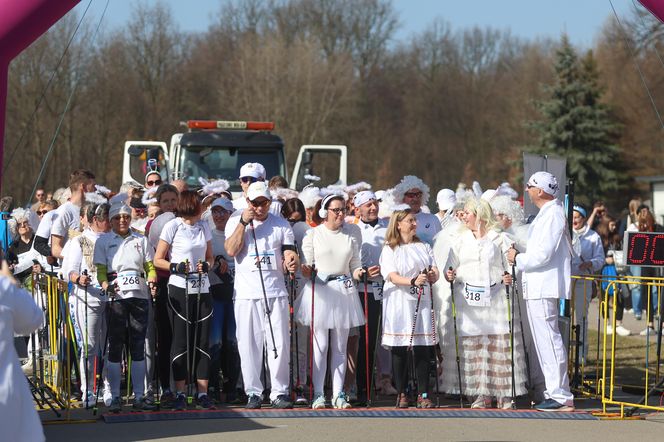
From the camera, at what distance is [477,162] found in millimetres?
65875

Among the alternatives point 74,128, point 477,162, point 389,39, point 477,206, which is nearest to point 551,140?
point 477,162

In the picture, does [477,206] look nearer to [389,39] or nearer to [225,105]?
[225,105]

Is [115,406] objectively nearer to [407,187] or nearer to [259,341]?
[259,341]

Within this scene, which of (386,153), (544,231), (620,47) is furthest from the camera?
(386,153)

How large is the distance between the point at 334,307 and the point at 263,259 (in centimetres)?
77

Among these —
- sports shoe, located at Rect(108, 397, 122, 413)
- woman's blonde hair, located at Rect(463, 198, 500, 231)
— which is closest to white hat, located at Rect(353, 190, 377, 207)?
woman's blonde hair, located at Rect(463, 198, 500, 231)

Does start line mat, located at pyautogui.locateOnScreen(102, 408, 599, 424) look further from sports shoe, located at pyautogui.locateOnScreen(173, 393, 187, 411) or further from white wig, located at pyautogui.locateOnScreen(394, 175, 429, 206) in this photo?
white wig, located at pyautogui.locateOnScreen(394, 175, 429, 206)

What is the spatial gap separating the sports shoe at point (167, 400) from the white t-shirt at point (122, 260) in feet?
2.99

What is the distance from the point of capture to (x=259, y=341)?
10.9 m

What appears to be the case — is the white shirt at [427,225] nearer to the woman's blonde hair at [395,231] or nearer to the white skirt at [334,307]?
the woman's blonde hair at [395,231]

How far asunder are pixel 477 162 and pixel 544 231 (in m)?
55.5

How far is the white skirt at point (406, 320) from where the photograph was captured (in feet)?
35.8

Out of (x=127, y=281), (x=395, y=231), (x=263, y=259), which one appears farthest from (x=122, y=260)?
(x=395, y=231)

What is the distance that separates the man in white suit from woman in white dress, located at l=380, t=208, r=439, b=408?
816mm
